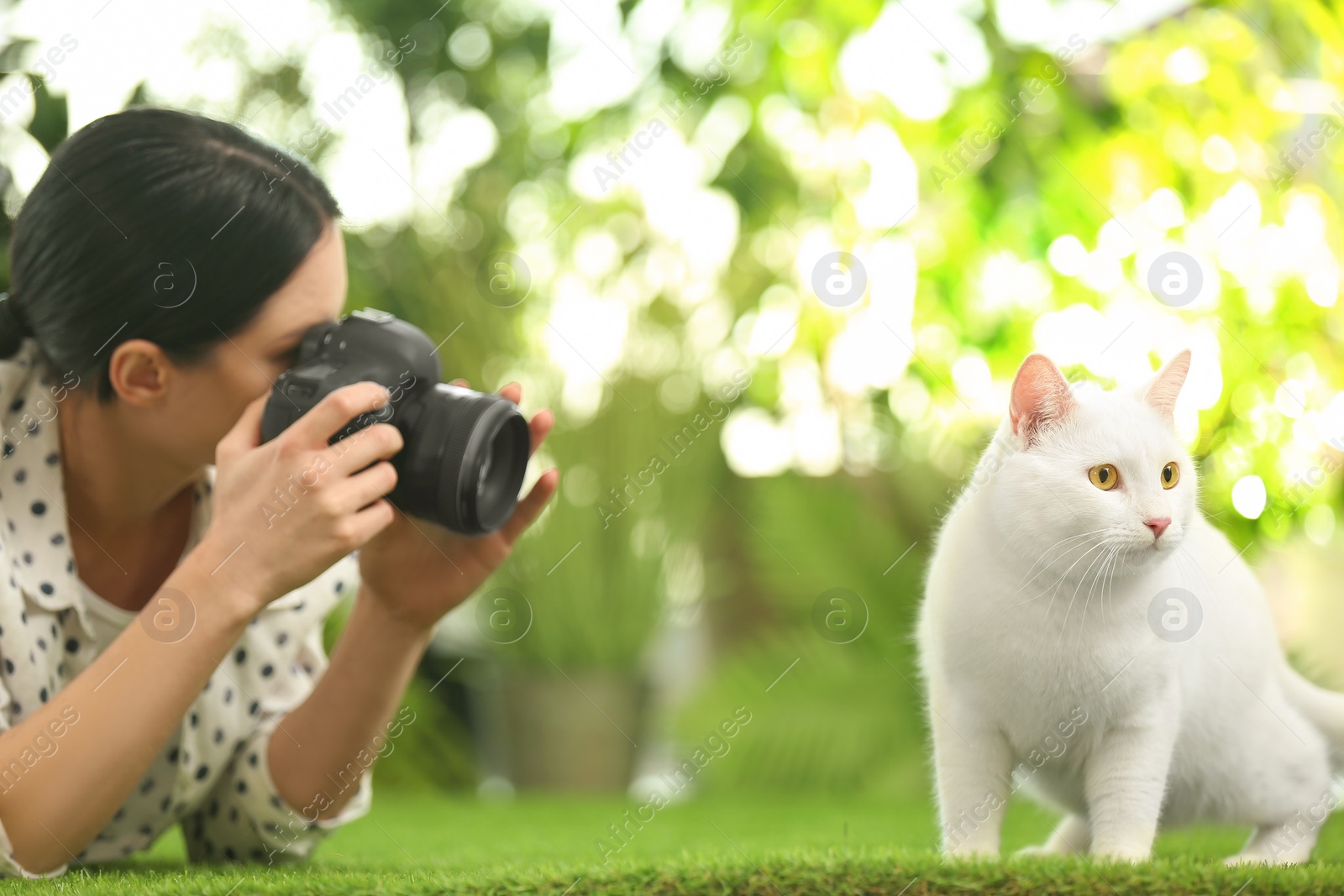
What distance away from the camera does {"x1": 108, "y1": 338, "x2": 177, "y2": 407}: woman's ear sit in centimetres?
88

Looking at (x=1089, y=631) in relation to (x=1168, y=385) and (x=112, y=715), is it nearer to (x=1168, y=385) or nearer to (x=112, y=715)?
(x=1168, y=385)

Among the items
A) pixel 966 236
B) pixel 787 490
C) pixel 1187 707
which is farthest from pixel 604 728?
pixel 1187 707

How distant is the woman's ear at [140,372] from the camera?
0.88 metres

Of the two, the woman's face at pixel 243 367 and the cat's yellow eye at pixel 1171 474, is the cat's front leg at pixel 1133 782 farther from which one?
the woman's face at pixel 243 367

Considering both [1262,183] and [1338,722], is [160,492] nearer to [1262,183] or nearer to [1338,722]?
[1338,722]

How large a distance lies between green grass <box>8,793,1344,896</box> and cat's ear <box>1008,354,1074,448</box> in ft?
0.85

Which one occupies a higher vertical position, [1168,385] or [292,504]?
[1168,385]

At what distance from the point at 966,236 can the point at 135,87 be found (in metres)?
1.02

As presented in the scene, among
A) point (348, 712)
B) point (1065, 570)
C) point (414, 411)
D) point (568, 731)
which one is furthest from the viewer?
point (568, 731)

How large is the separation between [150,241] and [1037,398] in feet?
2.33

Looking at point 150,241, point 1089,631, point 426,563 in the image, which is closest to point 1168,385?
point 1089,631

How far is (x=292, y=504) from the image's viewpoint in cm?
75

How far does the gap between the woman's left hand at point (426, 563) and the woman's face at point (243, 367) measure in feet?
0.61

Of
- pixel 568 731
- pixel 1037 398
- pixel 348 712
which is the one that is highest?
pixel 1037 398
